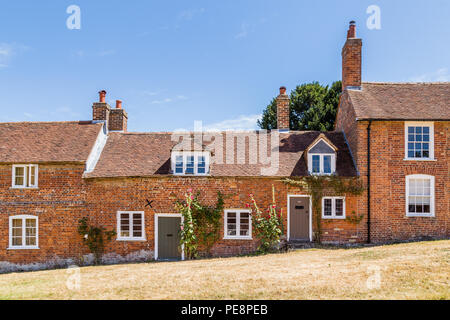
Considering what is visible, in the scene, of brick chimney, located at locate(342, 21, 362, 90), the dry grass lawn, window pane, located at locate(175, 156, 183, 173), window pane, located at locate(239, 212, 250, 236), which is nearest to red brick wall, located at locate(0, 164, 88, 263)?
the dry grass lawn

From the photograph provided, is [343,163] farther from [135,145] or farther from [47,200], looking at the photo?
[47,200]

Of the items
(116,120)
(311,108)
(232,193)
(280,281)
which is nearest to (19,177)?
(116,120)

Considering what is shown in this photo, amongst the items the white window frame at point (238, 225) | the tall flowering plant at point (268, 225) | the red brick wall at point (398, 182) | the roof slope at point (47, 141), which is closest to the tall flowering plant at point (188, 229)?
the white window frame at point (238, 225)

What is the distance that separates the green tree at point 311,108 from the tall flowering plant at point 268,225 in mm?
18359

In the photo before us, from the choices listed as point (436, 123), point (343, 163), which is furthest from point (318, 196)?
point (436, 123)

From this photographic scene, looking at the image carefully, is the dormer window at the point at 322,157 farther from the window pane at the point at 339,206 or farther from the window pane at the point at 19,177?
the window pane at the point at 19,177

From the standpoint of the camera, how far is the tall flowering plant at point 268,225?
1642cm

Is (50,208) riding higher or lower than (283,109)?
lower

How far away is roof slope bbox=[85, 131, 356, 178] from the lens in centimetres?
1752

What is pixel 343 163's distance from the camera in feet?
59.1

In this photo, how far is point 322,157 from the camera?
17641 mm

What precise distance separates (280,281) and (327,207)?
8.38m

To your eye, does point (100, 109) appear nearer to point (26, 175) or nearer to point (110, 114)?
point (110, 114)
